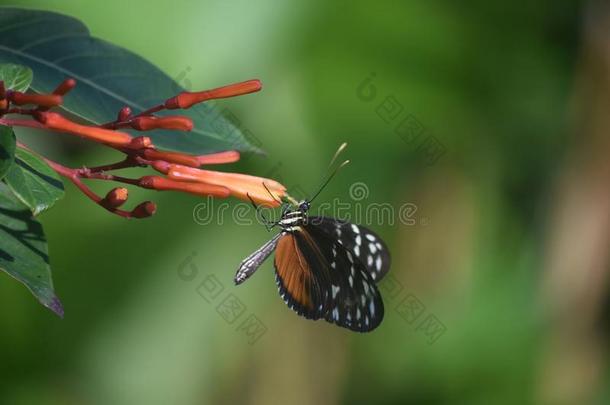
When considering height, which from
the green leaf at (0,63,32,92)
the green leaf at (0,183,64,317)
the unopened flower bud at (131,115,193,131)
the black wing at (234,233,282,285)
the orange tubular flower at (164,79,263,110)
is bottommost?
the green leaf at (0,183,64,317)

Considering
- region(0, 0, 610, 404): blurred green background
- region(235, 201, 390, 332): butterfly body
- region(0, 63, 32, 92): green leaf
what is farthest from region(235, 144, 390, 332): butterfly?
region(0, 0, 610, 404): blurred green background

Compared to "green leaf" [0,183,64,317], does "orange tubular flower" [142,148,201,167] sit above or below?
above

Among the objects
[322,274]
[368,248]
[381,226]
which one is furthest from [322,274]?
[381,226]

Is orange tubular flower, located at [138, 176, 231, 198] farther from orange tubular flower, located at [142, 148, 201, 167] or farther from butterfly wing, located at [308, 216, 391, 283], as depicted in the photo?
butterfly wing, located at [308, 216, 391, 283]

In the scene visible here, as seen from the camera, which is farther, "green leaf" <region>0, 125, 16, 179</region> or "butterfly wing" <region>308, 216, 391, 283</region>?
"butterfly wing" <region>308, 216, 391, 283</region>

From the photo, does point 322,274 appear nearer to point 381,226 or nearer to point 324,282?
point 324,282

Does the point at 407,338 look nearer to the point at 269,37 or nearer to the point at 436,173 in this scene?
the point at 436,173

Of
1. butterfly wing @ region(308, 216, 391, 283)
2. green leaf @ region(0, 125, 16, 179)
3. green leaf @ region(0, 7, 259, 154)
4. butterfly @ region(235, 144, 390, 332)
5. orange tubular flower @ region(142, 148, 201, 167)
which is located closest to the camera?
green leaf @ region(0, 125, 16, 179)
